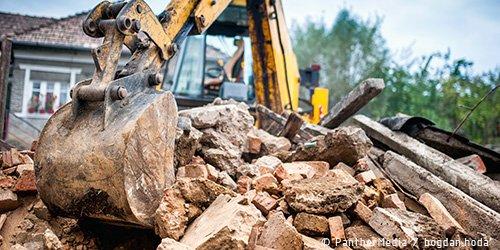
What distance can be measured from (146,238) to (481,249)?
201 cm

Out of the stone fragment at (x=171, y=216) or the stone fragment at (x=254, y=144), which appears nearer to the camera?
the stone fragment at (x=171, y=216)

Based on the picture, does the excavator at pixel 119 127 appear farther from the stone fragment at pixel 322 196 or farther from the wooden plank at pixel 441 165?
the wooden plank at pixel 441 165

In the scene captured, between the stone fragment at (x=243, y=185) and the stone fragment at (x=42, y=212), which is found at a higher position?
the stone fragment at (x=243, y=185)

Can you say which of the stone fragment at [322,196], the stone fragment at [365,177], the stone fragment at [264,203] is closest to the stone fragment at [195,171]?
the stone fragment at [264,203]

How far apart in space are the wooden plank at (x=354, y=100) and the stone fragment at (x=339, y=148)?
129 cm

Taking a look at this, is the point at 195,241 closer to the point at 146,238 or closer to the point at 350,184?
the point at 146,238

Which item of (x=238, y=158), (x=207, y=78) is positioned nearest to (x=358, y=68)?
(x=207, y=78)

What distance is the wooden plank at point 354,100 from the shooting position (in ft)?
14.3

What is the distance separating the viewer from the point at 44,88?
14641 mm

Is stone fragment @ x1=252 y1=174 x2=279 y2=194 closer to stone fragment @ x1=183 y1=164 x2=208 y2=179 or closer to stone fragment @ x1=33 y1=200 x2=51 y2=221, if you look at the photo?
stone fragment @ x1=183 y1=164 x2=208 y2=179

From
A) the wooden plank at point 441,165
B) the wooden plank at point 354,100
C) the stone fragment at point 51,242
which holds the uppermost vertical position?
the wooden plank at point 354,100

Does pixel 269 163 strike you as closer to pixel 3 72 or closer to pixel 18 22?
pixel 3 72

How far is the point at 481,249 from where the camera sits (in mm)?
2389

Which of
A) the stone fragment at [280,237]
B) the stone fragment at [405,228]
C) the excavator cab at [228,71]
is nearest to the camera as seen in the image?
the stone fragment at [280,237]
